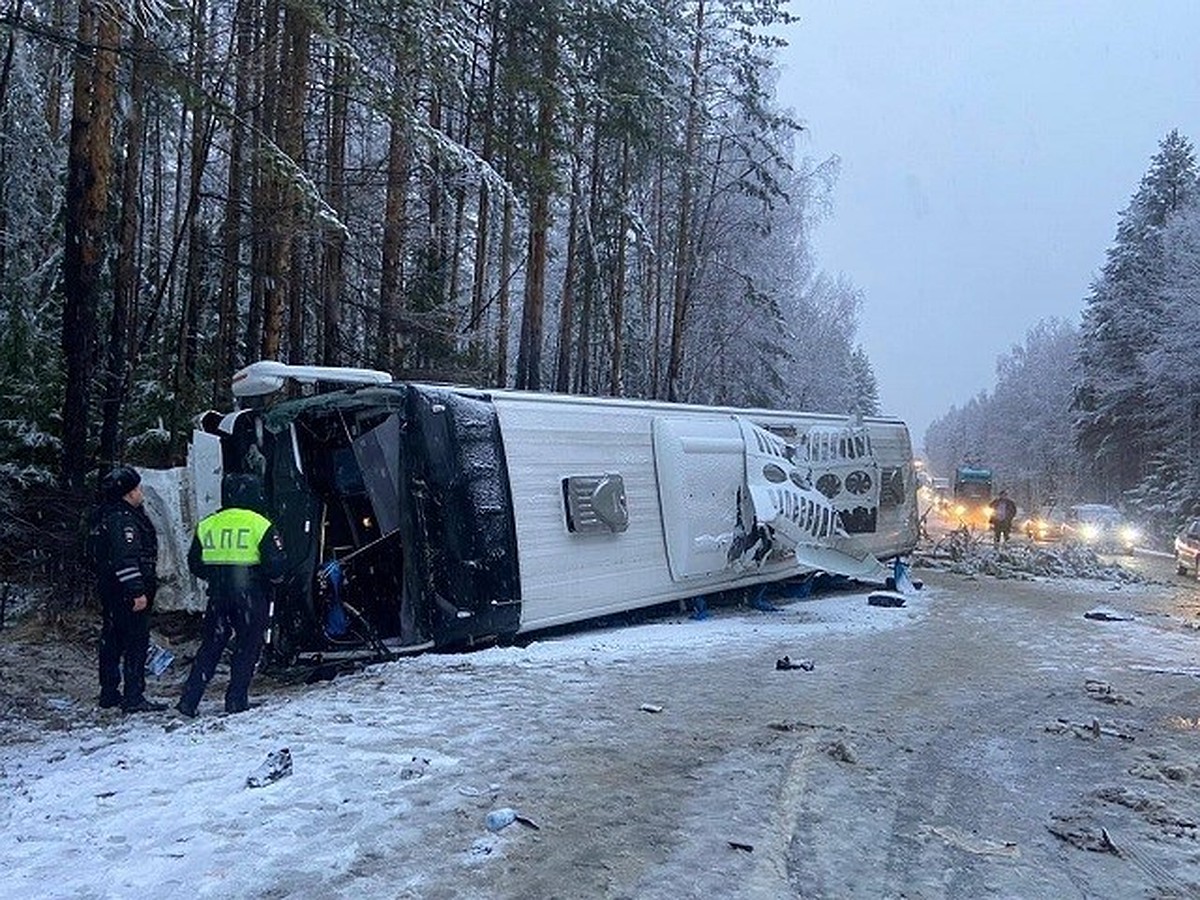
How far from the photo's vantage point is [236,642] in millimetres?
6742

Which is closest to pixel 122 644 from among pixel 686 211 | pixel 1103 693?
pixel 1103 693

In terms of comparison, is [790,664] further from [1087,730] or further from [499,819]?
[499,819]

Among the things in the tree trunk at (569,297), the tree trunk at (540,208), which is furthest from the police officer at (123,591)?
the tree trunk at (569,297)

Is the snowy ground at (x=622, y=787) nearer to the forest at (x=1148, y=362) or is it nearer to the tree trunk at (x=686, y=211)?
the tree trunk at (x=686, y=211)

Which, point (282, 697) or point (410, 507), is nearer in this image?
point (282, 697)

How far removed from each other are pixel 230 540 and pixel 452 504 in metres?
1.90

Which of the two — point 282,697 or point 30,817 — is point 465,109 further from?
point 30,817

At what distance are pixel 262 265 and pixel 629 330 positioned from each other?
20337mm

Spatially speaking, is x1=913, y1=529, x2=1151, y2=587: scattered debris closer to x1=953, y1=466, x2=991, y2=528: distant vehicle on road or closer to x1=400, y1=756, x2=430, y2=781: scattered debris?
x1=400, y1=756, x2=430, y2=781: scattered debris

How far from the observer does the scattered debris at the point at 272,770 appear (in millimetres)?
4797

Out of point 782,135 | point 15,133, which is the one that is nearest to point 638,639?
point 15,133

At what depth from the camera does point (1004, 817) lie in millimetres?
4809

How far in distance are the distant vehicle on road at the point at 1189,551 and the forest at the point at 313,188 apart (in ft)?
40.2

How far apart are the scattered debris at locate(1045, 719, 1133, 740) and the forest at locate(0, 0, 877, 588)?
7457 millimetres
